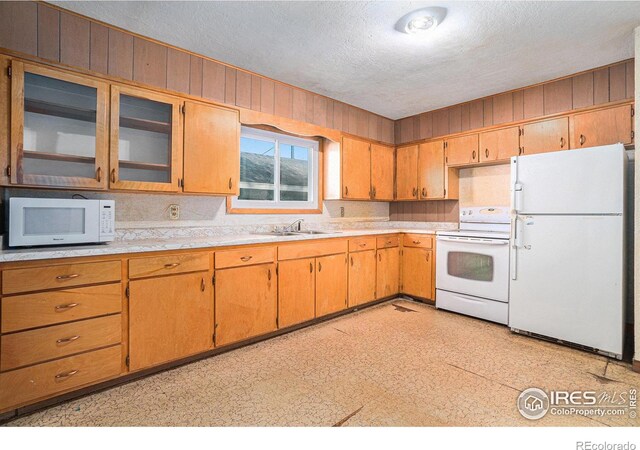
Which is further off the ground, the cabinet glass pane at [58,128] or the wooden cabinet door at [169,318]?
the cabinet glass pane at [58,128]

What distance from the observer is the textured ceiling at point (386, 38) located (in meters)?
2.23

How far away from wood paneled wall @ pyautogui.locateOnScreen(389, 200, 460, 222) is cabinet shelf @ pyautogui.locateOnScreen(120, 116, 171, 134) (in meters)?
3.42

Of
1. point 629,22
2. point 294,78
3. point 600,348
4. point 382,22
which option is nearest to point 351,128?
point 294,78

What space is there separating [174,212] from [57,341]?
49.8 inches

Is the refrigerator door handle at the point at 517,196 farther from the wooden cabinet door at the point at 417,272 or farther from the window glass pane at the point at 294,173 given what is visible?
the window glass pane at the point at 294,173

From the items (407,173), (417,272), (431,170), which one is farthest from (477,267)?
(407,173)

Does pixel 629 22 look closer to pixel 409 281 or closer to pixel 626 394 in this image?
pixel 626 394

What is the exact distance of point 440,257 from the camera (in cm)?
386

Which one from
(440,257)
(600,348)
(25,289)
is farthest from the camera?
(440,257)

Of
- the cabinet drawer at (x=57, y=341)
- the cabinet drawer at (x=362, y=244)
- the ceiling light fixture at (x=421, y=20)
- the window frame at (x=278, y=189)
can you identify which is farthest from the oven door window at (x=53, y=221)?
the ceiling light fixture at (x=421, y=20)

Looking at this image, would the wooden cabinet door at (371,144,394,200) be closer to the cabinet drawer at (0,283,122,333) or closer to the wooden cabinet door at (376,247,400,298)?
the wooden cabinet door at (376,247,400,298)

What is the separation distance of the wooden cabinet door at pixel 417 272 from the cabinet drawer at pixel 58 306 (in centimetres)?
323

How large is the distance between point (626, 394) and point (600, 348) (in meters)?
0.59

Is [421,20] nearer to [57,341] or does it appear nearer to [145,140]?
[145,140]
